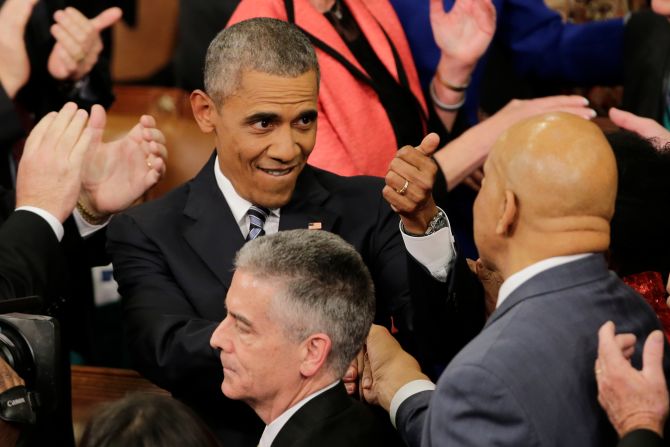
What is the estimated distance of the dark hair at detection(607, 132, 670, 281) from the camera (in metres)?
2.16

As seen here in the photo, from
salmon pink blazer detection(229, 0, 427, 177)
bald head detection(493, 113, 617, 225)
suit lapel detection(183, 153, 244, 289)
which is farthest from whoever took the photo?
salmon pink blazer detection(229, 0, 427, 177)

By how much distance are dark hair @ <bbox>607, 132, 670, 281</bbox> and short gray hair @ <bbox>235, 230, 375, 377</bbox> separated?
0.51 m

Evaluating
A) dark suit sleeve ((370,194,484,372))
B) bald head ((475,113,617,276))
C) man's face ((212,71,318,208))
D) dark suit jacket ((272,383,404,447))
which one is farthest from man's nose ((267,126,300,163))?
bald head ((475,113,617,276))

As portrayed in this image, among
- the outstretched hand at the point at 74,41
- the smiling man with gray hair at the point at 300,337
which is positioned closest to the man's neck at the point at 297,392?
the smiling man with gray hair at the point at 300,337

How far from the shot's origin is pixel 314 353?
75.8 inches

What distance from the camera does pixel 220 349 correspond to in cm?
210

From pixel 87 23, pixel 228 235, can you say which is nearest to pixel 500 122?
pixel 228 235

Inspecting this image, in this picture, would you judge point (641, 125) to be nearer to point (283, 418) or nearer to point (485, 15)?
point (485, 15)

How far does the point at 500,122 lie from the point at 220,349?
3.73ft

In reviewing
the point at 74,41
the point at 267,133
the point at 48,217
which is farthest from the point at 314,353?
the point at 74,41

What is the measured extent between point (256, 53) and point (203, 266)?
434 mm

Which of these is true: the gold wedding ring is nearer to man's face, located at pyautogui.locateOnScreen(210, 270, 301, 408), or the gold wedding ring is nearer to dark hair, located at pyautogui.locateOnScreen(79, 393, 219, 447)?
man's face, located at pyautogui.locateOnScreen(210, 270, 301, 408)

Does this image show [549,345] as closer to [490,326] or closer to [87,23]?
[490,326]

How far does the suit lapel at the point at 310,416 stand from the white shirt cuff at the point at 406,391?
0.46 feet
